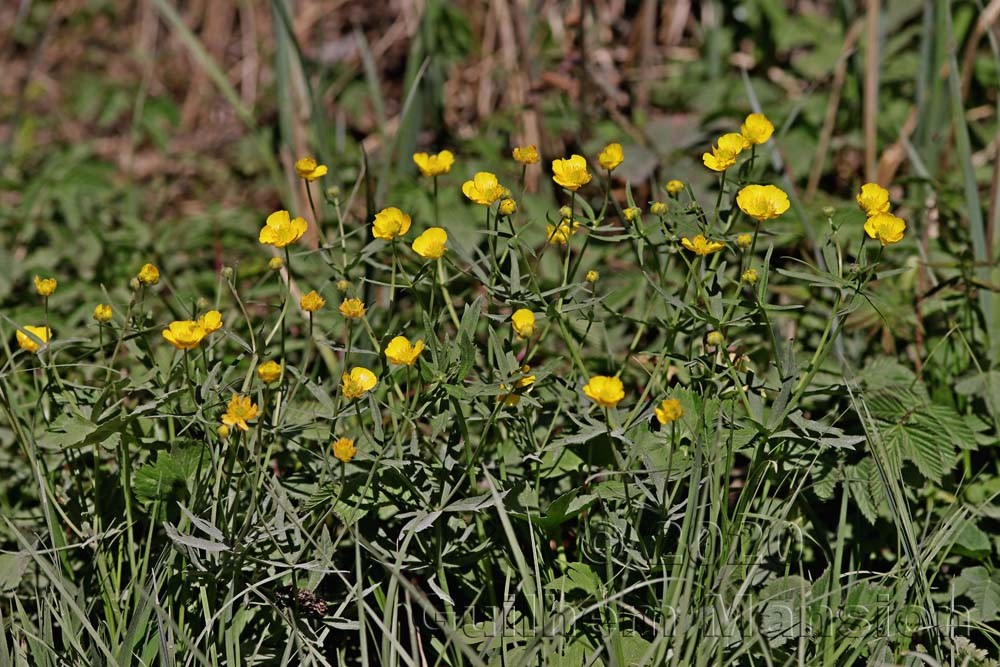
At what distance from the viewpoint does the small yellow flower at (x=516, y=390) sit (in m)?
1.32

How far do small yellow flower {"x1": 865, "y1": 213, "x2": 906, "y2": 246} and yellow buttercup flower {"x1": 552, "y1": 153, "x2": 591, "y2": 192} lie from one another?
365mm

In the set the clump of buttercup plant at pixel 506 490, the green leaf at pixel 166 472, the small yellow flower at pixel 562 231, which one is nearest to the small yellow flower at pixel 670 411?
the clump of buttercup plant at pixel 506 490

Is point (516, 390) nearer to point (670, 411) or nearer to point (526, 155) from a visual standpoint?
point (670, 411)

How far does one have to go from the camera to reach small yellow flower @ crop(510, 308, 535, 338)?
4.31 feet

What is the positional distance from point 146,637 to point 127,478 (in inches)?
8.4

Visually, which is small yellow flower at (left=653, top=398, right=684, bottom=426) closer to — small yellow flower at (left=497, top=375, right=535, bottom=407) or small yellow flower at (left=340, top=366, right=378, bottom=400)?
small yellow flower at (left=497, top=375, right=535, bottom=407)

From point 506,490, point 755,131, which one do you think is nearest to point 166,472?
point 506,490

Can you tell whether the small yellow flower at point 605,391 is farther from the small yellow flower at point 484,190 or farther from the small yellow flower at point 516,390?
the small yellow flower at point 484,190

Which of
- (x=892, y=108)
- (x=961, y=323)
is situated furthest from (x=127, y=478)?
(x=892, y=108)

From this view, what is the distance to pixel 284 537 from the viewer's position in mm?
1411

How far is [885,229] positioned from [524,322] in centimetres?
47

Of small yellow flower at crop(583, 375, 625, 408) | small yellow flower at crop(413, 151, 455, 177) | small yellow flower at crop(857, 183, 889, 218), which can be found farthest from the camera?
small yellow flower at crop(413, 151, 455, 177)

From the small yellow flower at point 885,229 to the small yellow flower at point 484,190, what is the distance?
0.47 meters

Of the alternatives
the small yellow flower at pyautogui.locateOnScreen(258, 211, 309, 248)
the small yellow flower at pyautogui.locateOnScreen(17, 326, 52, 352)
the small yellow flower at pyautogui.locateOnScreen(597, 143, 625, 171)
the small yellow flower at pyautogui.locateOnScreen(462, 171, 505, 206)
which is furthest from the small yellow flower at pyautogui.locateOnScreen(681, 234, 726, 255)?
the small yellow flower at pyautogui.locateOnScreen(17, 326, 52, 352)
